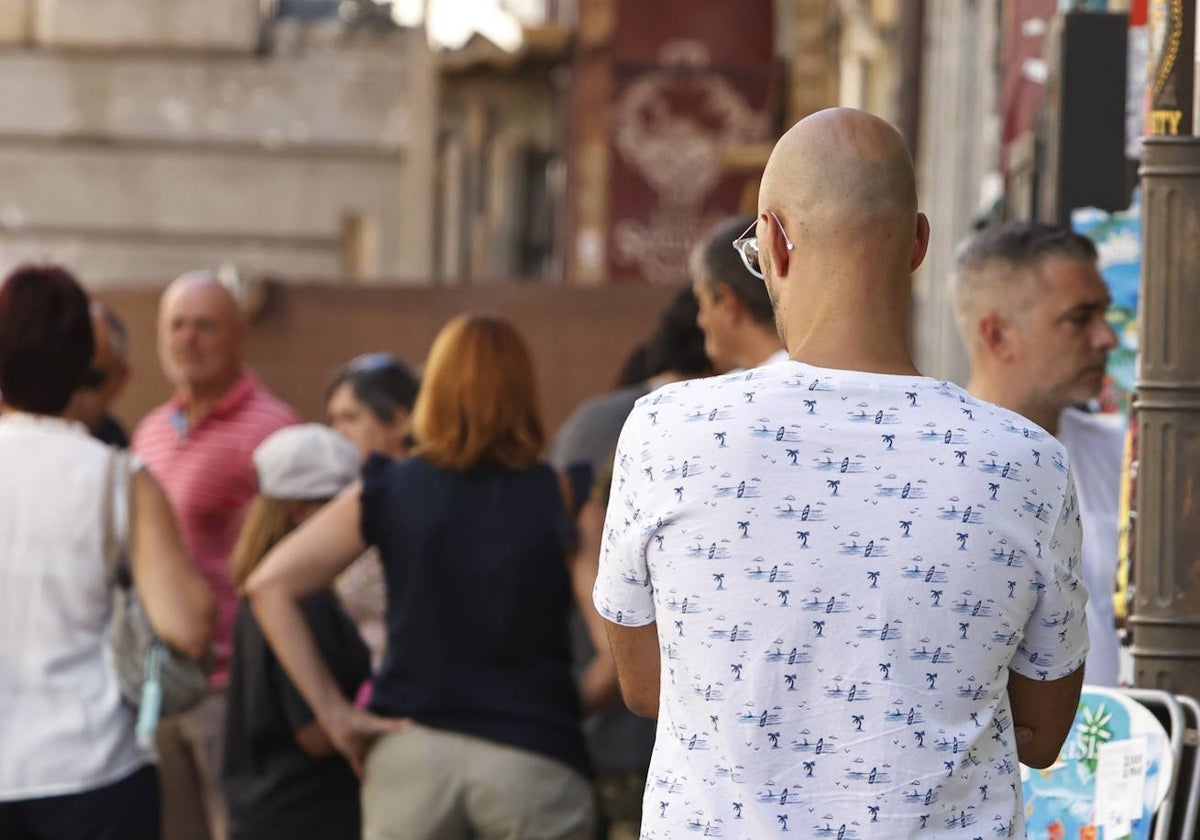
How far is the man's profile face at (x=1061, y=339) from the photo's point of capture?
3.92 m

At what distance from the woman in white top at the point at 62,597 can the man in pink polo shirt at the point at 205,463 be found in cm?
158

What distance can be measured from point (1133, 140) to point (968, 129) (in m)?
4.54

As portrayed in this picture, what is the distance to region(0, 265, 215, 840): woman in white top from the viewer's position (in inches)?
140

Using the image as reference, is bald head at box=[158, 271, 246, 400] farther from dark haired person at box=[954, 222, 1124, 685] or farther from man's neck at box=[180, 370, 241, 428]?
dark haired person at box=[954, 222, 1124, 685]

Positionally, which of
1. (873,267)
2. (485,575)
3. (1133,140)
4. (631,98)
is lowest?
(485,575)

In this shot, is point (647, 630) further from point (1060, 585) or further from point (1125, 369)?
point (1125, 369)

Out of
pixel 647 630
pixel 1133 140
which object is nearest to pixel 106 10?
pixel 1133 140

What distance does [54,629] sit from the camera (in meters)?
3.60

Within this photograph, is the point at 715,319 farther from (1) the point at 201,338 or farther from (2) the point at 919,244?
(1) the point at 201,338

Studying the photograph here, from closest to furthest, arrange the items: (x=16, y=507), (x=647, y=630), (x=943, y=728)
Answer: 1. (x=943, y=728)
2. (x=647, y=630)
3. (x=16, y=507)

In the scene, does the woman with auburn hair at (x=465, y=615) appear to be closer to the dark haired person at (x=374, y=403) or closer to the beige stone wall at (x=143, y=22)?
the dark haired person at (x=374, y=403)

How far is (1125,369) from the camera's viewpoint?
4.56m

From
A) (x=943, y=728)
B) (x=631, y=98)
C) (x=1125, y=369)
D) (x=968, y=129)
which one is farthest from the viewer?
(x=631, y=98)

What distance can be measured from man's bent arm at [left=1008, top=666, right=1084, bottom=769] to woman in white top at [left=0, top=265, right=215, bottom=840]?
1.86 metres
